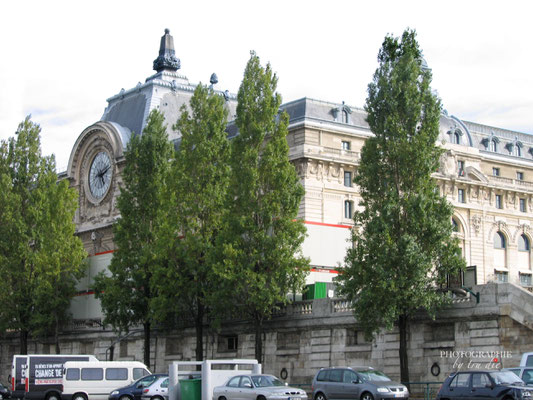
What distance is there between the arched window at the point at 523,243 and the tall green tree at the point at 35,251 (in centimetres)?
3929

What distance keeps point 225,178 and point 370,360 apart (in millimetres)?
12578

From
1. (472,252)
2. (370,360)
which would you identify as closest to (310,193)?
(472,252)

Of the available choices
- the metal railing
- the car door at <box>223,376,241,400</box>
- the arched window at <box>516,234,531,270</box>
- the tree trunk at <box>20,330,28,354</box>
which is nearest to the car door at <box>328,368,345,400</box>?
the car door at <box>223,376,241,400</box>

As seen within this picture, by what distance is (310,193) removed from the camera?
67.4 metres

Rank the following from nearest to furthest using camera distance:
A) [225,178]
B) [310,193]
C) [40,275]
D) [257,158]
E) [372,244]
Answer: [372,244]
[257,158]
[225,178]
[40,275]
[310,193]

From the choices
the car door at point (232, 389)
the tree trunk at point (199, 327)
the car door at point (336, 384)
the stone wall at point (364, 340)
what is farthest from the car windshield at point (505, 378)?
the tree trunk at point (199, 327)

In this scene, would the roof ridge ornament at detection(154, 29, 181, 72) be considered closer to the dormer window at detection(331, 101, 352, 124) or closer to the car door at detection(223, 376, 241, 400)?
the dormer window at detection(331, 101, 352, 124)

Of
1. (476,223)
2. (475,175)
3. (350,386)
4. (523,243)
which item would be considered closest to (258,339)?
(350,386)

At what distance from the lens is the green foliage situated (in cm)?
3744

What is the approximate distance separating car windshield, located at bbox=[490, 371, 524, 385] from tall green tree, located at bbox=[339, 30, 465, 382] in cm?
890

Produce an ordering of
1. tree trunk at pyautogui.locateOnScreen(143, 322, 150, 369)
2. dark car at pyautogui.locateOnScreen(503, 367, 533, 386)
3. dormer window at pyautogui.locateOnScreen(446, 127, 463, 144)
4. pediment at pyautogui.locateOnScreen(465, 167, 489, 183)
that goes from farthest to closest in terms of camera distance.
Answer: dormer window at pyautogui.locateOnScreen(446, 127, 463, 144)
pediment at pyautogui.locateOnScreen(465, 167, 489, 183)
tree trunk at pyautogui.locateOnScreen(143, 322, 150, 369)
dark car at pyautogui.locateOnScreen(503, 367, 533, 386)

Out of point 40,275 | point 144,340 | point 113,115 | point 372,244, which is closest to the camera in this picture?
point 372,244

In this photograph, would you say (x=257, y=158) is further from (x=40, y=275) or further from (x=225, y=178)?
(x=40, y=275)

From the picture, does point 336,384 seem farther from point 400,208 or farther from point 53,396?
point 53,396
